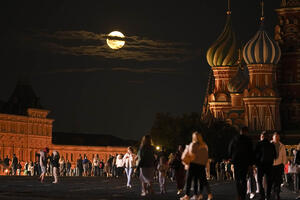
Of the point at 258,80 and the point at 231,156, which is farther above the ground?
the point at 258,80

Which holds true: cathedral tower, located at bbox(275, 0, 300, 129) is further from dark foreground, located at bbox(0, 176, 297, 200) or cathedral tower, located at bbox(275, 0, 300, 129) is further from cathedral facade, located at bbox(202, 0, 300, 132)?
dark foreground, located at bbox(0, 176, 297, 200)

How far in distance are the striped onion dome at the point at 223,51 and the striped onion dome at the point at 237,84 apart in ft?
21.5

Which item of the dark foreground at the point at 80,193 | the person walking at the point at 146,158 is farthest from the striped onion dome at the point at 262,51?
the person walking at the point at 146,158

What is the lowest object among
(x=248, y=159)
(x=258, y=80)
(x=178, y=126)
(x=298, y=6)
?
(x=248, y=159)

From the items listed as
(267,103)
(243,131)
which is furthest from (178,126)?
(243,131)

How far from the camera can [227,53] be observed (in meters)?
140

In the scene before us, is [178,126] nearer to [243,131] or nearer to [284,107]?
[284,107]

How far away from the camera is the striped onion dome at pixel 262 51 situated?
12425 cm

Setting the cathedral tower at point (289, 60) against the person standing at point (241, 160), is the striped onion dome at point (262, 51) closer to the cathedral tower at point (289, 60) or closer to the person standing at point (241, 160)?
the cathedral tower at point (289, 60)

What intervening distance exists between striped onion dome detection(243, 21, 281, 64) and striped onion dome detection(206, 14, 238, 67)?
37.6 feet

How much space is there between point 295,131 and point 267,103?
533 cm

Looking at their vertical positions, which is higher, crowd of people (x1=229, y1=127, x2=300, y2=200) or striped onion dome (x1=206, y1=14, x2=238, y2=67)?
striped onion dome (x1=206, y1=14, x2=238, y2=67)

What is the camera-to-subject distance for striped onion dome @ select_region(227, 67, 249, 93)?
131 metres

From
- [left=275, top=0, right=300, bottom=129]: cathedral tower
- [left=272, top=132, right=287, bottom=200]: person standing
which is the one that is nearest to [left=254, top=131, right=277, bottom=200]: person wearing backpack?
[left=272, top=132, right=287, bottom=200]: person standing
